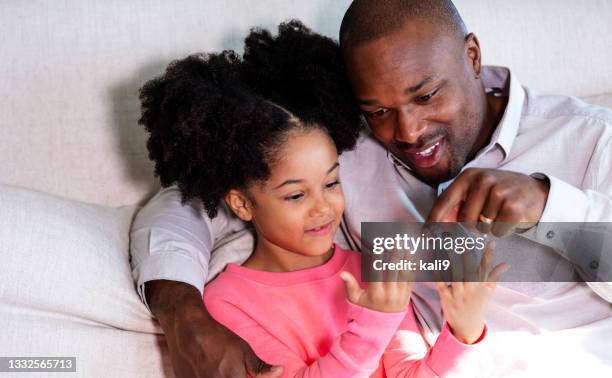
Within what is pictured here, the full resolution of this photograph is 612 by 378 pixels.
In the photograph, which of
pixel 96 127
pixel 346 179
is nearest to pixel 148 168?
Answer: pixel 96 127

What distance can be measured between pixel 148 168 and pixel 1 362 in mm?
521

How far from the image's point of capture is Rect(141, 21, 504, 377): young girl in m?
1.11

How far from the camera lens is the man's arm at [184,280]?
1.01 meters

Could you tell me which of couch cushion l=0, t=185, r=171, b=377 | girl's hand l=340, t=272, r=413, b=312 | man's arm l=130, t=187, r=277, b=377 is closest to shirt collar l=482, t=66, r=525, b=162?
girl's hand l=340, t=272, r=413, b=312

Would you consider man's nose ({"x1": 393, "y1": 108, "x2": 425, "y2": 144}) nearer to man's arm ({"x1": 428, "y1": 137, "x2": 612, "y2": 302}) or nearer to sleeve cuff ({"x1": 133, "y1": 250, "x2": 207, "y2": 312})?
man's arm ({"x1": 428, "y1": 137, "x2": 612, "y2": 302})

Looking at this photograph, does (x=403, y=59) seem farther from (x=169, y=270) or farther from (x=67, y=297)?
(x=67, y=297)

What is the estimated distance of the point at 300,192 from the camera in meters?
1.11

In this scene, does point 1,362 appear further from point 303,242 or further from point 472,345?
point 472,345

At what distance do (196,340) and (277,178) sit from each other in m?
0.28

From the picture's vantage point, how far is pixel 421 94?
1120mm

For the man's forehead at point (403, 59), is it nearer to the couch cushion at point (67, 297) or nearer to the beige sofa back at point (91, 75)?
the beige sofa back at point (91, 75)

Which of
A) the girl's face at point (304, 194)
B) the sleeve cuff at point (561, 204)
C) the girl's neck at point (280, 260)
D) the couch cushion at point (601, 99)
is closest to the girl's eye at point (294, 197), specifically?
the girl's face at point (304, 194)

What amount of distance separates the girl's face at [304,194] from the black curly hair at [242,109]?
0.07 ft

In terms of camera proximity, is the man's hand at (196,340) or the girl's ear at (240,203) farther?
the girl's ear at (240,203)
